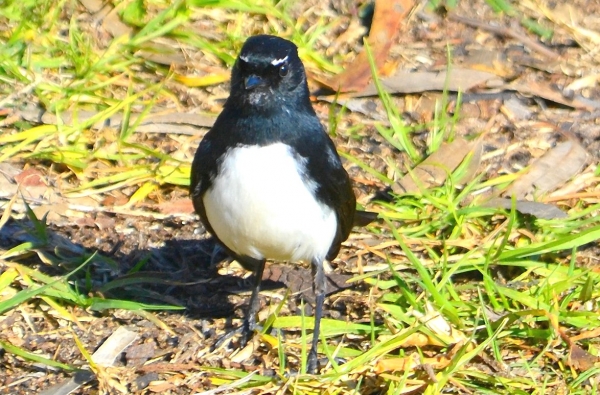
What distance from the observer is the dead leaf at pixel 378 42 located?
7180 millimetres

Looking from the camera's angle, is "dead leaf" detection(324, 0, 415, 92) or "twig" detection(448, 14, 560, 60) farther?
"twig" detection(448, 14, 560, 60)

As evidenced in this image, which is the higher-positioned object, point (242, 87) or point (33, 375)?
point (242, 87)

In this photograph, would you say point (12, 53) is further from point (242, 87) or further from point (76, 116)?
point (242, 87)

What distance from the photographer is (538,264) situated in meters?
5.61

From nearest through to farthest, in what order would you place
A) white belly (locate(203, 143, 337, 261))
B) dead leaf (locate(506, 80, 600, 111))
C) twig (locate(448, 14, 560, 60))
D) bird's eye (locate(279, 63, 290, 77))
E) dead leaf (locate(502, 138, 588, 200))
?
white belly (locate(203, 143, 337, 261)), bird's eye (locate(279, 63, 290, 77)), dead leaf (locate(502, 138, 588, 200)), dead leaf (locate(506, 80, 600, 111)), twig (locate(448, 14, 560, 60))

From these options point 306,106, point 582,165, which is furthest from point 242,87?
point 582,165

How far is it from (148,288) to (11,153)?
131 cm

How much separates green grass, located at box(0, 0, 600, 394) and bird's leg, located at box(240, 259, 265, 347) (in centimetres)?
12

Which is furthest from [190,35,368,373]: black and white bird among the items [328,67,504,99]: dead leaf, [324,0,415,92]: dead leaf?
[328,67,504,99]: dead leaf

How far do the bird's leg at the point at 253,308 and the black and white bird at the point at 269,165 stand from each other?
0.37 m

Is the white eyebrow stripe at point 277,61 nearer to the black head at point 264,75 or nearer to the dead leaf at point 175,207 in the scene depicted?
the black head at point 264,75

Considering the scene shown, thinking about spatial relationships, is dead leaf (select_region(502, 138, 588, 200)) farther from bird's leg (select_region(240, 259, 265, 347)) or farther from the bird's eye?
the bird's eye

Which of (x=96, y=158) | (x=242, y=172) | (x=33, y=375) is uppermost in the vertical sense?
(x=242, y=172)

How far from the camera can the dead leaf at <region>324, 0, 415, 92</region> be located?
718 cm
